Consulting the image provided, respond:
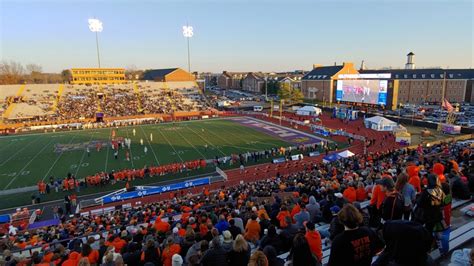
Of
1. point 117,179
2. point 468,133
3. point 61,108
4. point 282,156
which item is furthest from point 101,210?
point 61,108

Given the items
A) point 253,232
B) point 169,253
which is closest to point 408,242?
point 253,232

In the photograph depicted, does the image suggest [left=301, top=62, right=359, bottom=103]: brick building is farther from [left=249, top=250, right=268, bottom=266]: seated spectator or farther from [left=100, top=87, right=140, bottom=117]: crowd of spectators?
[left=249, top=250, right=268, bottom=266]: seated spectator

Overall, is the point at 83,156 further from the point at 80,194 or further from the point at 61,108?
the point at 61,108

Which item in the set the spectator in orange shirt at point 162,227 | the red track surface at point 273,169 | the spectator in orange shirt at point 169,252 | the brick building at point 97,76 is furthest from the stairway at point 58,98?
the spectator in orange shirt at point 169,252

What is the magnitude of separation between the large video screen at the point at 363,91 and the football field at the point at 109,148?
17.8 meters

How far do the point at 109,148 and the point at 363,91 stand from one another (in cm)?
3754

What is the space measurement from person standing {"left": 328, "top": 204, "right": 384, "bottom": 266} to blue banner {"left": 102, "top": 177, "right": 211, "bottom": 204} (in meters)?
18.5

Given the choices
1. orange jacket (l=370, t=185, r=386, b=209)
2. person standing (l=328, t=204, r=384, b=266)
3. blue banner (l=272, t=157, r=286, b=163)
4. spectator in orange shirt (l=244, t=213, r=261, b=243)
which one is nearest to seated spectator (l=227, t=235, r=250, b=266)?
person standing (l=328, t=204, r=384, b=266)

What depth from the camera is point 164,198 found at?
19.7 metres

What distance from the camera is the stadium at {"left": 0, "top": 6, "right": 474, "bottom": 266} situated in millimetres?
4906

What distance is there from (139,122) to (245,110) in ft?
75.8

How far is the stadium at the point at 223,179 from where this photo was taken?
16.1ft

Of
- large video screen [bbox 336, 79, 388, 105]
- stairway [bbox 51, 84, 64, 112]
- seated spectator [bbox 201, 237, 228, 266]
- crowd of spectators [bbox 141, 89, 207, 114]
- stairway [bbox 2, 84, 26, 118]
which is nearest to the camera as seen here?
seated spectator [bbox 201, 237, 228, 266]

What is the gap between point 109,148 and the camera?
31.9m
